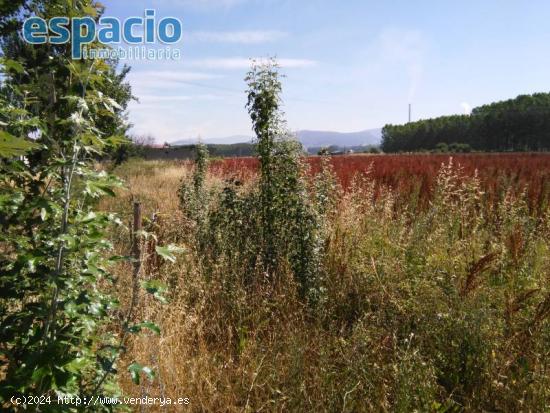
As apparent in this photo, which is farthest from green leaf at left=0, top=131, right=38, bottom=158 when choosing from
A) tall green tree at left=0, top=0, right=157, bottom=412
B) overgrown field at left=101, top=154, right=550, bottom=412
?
overgrown field at left=101, top=154, right=550, bottom=412

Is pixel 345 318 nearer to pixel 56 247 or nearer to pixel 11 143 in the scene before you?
pixel 56 247

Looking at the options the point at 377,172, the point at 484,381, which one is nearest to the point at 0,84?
the point at 484,381

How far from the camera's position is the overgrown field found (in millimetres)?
2438

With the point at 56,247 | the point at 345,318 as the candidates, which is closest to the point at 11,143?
the point at 56,247

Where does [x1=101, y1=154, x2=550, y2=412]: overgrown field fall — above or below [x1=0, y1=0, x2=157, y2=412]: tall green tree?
below

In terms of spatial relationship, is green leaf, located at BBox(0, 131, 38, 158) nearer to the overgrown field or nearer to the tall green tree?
the tall green tree

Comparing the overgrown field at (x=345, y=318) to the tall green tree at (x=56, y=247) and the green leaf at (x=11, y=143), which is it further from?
the green leaf at (x=11, y=143)

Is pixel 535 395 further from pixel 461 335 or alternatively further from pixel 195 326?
pixel 195 326

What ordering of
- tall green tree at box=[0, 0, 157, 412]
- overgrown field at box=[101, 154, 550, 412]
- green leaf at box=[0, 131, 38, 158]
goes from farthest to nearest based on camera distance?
1. overgrown field at box=[101, 154, 550, 412]
2. tall green tree at box=[0, 0, 157, 412]
3. green leaf at box=[0, 131, 38, 158]

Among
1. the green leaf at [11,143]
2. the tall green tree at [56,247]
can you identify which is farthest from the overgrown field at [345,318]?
the green leaf at [11,143]

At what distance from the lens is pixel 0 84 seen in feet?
6.21

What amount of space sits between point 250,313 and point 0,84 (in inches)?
99.4

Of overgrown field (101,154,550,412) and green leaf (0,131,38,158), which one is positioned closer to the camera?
green leaf (0,131,38,158)

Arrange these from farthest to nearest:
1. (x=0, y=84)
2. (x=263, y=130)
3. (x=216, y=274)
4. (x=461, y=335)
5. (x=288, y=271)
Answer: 1. (x=263, y=130)
2. (x=216, y=274)
3. (x=288, y=271)
4. (x=461, y=335)
5. (x=0, y=84)
